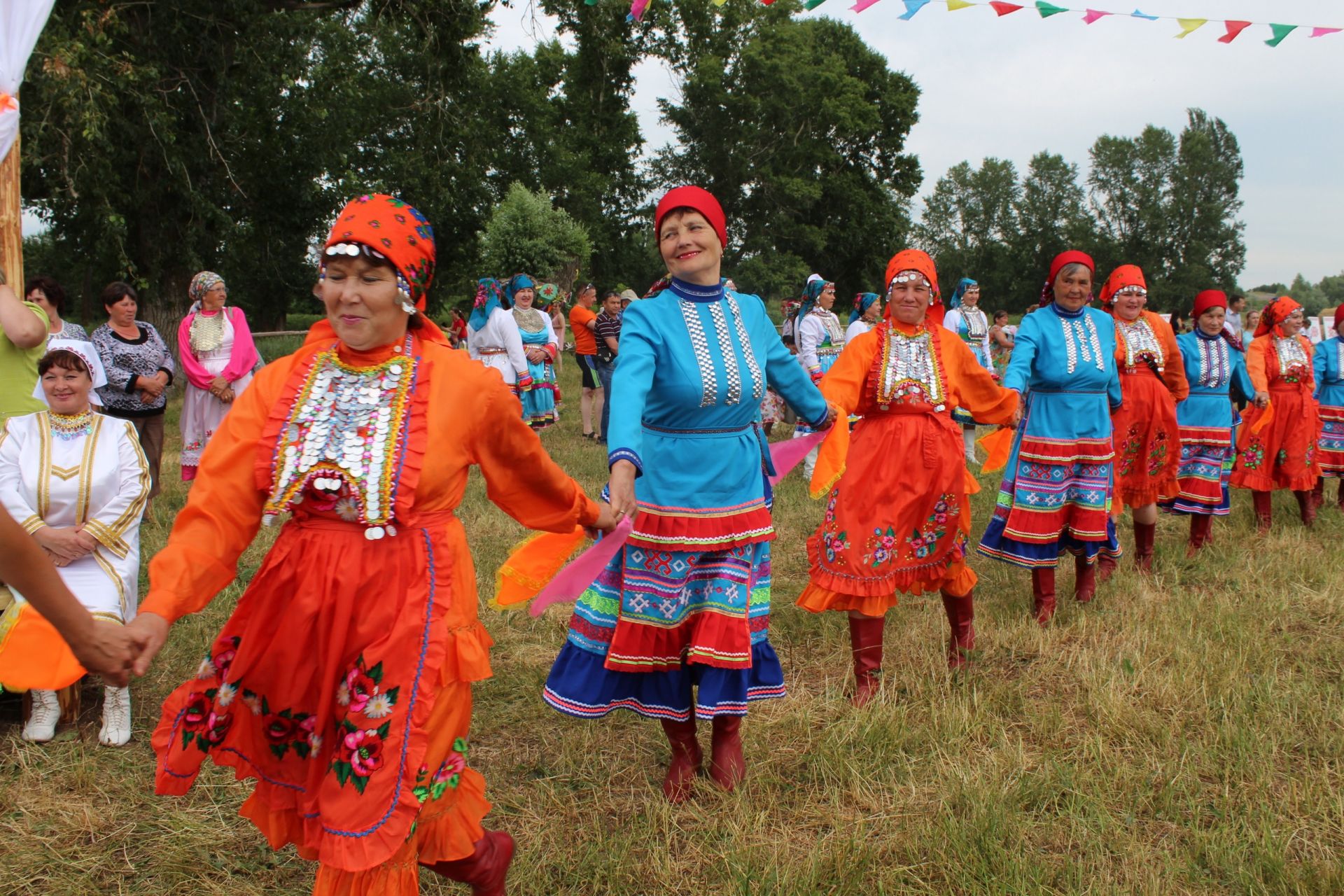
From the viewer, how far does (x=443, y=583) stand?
7.82 feet

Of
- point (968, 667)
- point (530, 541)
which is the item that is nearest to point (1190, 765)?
point (968, 667)

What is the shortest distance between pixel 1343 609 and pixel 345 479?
5.68 m

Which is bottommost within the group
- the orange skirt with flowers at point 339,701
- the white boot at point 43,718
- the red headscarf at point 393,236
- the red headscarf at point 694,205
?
the white boot at point 43,718

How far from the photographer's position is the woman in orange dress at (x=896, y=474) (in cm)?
439

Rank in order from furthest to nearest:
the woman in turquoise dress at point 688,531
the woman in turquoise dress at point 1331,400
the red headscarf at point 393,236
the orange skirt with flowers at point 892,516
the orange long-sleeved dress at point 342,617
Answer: the woman in turquoise dress at point 1331,400 → the orange skirt with flowers at point 892,516 → the woman in turquoise dress at point 688,531 → the red headscarf at point 393,236 → the orange long-sleeved dress at point 342,617

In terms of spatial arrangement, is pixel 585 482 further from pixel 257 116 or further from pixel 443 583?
pixel 257 116

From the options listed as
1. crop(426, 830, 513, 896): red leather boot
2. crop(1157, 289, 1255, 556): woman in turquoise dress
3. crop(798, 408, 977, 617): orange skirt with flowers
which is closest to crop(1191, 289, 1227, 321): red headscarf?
crop(1157, 289, 1255, 556): woman in turquoise dress

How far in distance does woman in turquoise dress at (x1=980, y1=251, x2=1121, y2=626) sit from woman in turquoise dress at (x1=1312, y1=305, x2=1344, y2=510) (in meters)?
4.04

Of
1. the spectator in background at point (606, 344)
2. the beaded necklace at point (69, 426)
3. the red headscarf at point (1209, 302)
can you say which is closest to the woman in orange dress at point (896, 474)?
the beaded necklace at point (69, 426)

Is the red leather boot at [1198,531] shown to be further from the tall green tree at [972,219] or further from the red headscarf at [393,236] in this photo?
the tall green tree at [972,219]

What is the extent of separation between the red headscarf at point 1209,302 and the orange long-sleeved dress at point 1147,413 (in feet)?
4.27

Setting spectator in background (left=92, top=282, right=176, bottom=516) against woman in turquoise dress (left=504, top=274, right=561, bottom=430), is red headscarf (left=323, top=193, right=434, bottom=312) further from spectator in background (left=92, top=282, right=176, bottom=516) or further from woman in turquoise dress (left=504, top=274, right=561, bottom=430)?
woman in turquoise dress (left=504, top=274, right=561, bottom=430)

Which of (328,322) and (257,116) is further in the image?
(257,116)

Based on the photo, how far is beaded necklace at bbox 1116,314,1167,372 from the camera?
6.16m
